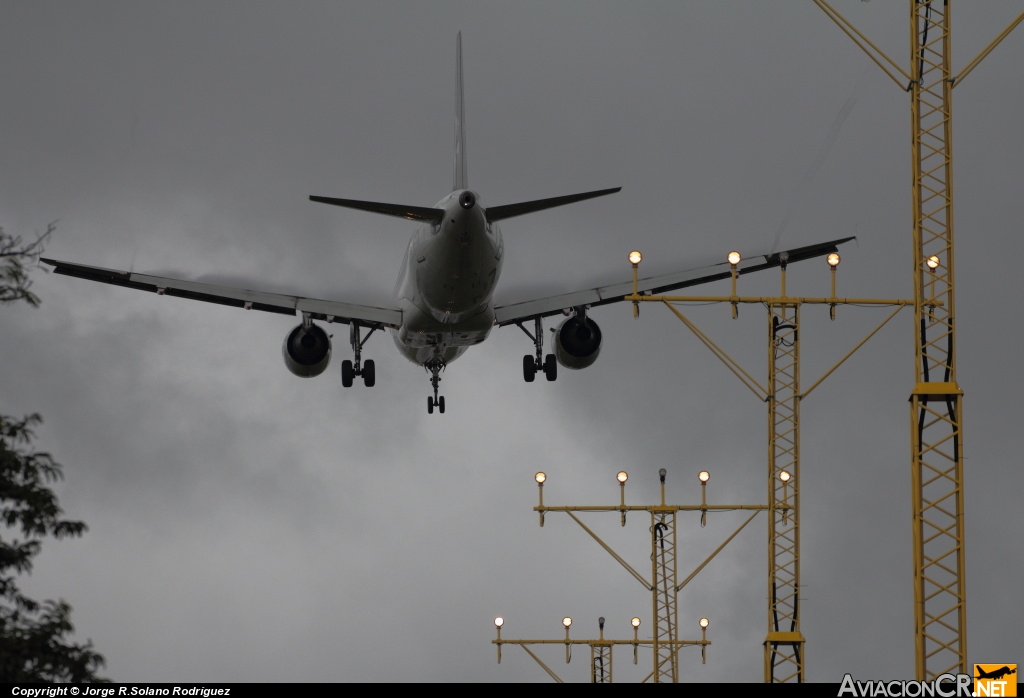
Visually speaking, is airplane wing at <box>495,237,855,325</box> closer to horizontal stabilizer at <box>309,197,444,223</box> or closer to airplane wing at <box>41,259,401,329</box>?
airplane wing at <box>41,259,401,329</box>

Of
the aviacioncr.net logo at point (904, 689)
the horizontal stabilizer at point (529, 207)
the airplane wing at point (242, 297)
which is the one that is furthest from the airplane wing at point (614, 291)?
the aviacioncr.net logo at point (904, 689)

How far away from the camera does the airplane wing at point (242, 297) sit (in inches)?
2453

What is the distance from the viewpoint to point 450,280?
52.8m

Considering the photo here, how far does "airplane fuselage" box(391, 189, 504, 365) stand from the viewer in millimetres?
50688

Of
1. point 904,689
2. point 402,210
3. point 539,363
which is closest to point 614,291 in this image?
point 539,363

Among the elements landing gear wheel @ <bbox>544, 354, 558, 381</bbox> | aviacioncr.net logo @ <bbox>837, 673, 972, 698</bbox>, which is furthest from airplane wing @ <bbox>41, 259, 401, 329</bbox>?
aviacioncr.net logo @ <bbox>837, 673, 972, 698</bbox>

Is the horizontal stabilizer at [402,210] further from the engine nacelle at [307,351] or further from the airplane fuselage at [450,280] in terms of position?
the engine nacelle at [307,351]

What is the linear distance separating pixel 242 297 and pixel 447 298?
1265 centimetres

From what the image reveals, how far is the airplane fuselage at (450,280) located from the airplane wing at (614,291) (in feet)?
9.40

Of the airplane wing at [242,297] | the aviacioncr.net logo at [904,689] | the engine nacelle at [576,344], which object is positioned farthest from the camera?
the airplane wing at [242,297]

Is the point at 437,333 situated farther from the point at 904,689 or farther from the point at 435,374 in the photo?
the point at 904,689

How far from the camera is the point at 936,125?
36.2 metres

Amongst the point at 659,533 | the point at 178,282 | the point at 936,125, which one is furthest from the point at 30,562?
the point at 178,282

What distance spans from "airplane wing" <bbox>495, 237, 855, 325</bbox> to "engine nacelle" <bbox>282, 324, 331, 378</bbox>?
18.0 feet
